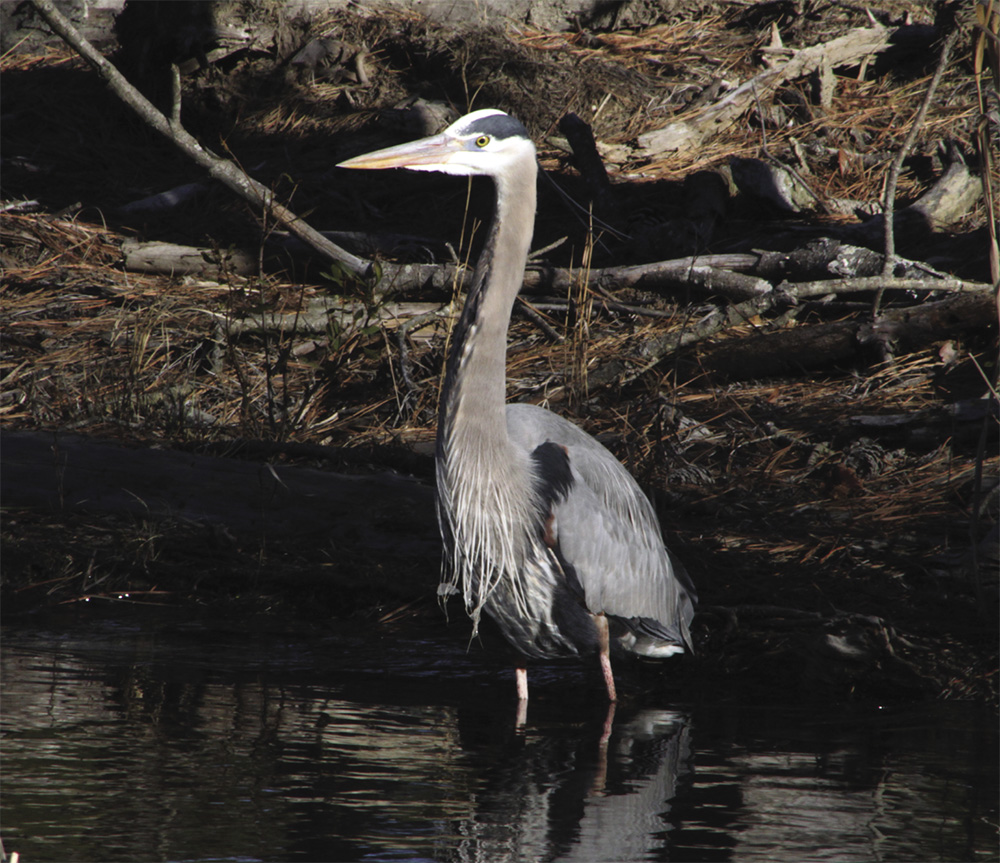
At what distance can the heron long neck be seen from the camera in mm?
3523

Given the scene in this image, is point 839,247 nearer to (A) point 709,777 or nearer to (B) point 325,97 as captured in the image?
(A) point 709,777

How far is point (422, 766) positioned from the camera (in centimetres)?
291

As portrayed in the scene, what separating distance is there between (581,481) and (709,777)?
1.17 meters

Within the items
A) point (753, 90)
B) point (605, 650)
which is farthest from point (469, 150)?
point (753, 90)

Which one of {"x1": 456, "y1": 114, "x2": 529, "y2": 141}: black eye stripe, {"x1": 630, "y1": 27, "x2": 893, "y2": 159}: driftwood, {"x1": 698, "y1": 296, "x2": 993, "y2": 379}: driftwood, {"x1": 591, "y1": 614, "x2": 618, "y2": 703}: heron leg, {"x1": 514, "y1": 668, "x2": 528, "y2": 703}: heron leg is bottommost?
{"x1": 514, "y1": 668, "x2": 528, "y2": 703}: heron leg

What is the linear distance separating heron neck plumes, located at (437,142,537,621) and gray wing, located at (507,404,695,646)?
0.16m

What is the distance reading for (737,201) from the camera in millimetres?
7473

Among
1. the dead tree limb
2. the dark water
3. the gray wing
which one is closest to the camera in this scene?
the dark water

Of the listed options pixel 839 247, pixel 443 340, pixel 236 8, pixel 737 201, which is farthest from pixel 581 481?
pixel 236 8

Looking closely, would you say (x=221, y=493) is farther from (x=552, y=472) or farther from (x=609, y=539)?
(x=609, y=539)

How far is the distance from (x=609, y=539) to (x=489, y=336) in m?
0.82

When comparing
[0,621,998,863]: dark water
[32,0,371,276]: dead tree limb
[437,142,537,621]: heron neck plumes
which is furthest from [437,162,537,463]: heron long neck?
[32,0,371,276]: dead tree limb

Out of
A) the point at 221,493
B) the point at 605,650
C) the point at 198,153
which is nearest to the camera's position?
the point at 605,650

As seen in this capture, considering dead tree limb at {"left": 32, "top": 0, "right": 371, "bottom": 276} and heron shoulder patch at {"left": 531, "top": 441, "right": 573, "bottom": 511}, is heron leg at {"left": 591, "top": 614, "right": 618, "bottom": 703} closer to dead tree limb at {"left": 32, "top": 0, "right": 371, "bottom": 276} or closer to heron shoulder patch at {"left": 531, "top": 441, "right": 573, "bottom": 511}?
heron shoulder patch at {"left": 531, "top": 441, "right": 573, "bottom": 511}
